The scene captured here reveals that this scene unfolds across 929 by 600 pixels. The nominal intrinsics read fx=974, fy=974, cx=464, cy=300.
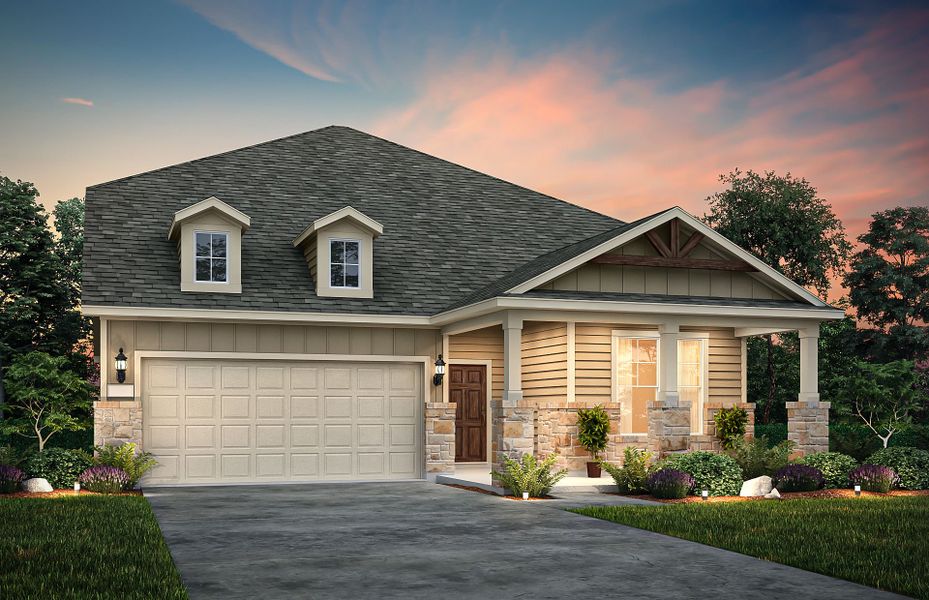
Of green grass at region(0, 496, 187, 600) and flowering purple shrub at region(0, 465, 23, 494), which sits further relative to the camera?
flowering purple shrub at region(0, 465, 23, 494)

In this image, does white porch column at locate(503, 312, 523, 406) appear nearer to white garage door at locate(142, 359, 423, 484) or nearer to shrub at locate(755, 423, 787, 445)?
white garage door at locate(142, 359, 423, 484)

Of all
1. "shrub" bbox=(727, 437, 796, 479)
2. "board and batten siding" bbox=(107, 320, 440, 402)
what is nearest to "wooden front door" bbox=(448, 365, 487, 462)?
"board and batten siding" bbox=(107, 320, 440, 402)

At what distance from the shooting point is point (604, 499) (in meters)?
15.1

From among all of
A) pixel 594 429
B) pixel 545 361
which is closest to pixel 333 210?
pixel 545 361

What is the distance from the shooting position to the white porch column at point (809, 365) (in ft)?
59.3

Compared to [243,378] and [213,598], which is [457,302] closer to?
[243,378]

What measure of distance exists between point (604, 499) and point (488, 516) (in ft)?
9.62

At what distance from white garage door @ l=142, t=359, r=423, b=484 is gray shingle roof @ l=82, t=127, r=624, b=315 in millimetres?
1375

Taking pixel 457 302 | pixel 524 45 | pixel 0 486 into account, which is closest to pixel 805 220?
pixel 524 45

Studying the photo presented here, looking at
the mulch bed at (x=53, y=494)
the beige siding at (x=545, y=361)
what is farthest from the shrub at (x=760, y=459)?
the mulch bed at (x=53, y=494)

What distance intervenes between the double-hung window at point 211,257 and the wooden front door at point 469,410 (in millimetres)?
5172

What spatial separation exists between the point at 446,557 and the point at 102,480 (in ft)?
28.0

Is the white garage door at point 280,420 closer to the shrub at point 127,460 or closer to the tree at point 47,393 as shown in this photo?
the shrub at point 127,460

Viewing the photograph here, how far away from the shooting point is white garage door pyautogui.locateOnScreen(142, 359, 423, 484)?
59.1ft
